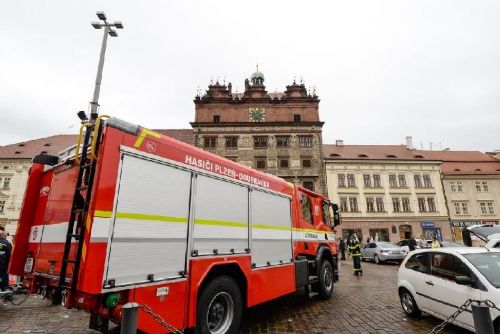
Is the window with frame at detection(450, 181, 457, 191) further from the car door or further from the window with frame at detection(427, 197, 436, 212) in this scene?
the car door

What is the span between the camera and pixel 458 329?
18.4 feet

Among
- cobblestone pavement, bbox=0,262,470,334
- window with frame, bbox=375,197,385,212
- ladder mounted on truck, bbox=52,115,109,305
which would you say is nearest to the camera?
ladder mounted on truck, bbox=52,115,109,305

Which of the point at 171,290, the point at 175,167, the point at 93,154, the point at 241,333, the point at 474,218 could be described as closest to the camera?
the point at 93,154

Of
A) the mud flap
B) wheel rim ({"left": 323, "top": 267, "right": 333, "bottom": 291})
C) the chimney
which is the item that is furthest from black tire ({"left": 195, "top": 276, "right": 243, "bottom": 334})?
the chimney

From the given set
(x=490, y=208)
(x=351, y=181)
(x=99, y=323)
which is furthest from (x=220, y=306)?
(x=490, y=208)

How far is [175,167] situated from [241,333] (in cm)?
350

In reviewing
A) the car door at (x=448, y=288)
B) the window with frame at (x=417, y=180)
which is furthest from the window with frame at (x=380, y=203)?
the car door at (x=448, y=288)

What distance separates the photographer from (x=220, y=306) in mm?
5016

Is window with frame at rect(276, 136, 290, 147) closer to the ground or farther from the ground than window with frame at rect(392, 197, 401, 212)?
farther from the ground

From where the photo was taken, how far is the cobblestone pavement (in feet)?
18.9

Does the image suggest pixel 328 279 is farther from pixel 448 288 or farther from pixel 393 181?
pixel 393 181

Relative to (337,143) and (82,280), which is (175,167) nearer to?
(82,280)

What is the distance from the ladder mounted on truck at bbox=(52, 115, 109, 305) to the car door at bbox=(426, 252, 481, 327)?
6.01m

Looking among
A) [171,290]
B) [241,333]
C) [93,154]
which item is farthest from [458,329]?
[93,154]
